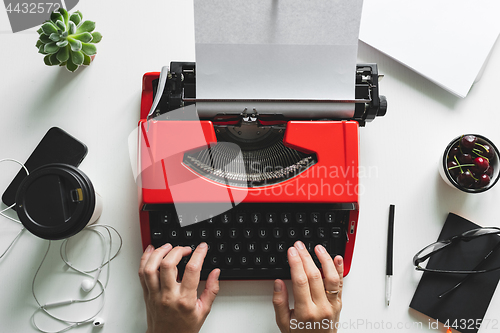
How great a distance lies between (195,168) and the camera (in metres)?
0.82

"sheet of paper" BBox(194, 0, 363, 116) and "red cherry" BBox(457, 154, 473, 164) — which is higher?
"sheet of paper" BBox(194, 0, 363, 116)

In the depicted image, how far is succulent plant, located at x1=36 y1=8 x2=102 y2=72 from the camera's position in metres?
0.86

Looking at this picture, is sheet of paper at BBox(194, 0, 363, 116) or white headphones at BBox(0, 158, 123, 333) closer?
sheet of paper at BBox(194, 0, 363, 116)

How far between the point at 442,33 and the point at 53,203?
1149mm

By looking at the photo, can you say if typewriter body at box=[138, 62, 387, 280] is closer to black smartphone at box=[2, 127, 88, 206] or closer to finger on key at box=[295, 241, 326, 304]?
finger on key at box=[295, 241, 326, 304]

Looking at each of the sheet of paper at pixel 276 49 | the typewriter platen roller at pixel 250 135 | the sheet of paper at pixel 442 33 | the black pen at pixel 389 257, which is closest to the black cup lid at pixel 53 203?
the typewriter platen roller at pixel 250 135

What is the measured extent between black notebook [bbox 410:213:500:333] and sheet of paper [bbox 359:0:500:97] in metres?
0.44

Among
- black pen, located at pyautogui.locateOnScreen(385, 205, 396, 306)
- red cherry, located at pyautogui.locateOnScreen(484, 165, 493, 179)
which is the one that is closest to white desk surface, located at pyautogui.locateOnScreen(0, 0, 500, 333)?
black pen, located at pyautogui.locateOnScreen(385, 205, 396, 306)

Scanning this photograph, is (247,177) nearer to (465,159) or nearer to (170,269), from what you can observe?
(170,269)

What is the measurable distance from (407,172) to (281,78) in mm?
511

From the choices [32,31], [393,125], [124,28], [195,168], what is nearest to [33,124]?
[32,31]

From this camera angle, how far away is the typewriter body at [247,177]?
793 mm

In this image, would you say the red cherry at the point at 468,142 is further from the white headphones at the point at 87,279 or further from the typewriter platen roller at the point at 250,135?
the white headphones at the point at 87,279

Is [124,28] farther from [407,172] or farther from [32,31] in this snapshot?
[407,172]
